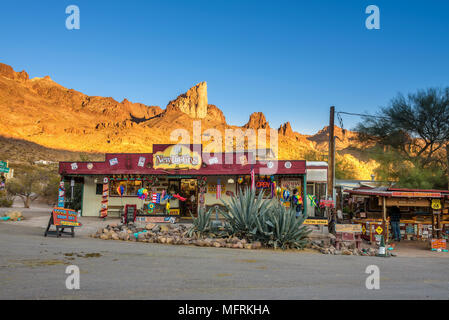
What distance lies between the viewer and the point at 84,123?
92000 mm

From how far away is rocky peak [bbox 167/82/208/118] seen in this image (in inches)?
4446

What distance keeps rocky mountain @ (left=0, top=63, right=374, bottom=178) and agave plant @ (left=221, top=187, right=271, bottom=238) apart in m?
38.3

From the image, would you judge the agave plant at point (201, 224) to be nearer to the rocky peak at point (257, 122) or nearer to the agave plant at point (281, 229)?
the agave plant at point (281, 229)

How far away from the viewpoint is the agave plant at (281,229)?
1263 cm

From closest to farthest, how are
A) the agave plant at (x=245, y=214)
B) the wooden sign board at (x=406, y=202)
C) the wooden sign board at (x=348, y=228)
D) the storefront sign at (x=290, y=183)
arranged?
the agave plant at (x=245, y=214), the wooden sign board at (x=348, y=228), the wooden sign board at (x=406, y=202), the storefront sign at (x=290, y=183)

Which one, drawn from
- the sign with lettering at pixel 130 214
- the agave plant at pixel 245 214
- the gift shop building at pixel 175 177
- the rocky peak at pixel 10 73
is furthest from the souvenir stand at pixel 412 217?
the rocky peak at pixel 10 73

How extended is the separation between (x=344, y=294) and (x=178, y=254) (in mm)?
5328

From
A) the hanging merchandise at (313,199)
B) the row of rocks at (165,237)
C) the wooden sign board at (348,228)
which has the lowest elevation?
the row of rocks at (165,237)

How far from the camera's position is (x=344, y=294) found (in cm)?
637

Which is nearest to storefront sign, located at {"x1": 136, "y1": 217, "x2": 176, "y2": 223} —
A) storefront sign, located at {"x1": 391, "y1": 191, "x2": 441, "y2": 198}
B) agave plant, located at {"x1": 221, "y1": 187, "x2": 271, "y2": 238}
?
agave plant, located at {"x1": 221, "y1": 187, "x2": 271, "y2": 238}

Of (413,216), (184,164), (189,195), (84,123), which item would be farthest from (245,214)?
(84,123)

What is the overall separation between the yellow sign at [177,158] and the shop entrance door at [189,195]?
113 inches

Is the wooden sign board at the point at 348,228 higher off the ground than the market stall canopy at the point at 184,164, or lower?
lower

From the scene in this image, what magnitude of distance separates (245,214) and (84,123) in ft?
288
